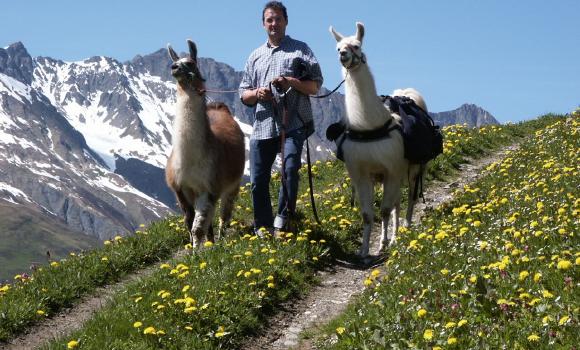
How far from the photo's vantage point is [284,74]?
10.9 meters

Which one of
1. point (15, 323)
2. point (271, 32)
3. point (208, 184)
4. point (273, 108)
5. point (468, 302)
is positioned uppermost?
point (271, 32)

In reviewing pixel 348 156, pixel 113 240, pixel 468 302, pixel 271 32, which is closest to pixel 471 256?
pixel 468 302

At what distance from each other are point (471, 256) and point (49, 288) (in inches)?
212

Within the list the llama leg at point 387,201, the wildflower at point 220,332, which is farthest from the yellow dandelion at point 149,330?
the llama leg at point 387,201

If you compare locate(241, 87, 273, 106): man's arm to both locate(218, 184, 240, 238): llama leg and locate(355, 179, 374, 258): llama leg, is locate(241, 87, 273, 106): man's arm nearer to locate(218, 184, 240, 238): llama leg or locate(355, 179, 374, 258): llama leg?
locate(355, 179, 374, 258): llama leg

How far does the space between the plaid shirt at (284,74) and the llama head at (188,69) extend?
1019 millimetres

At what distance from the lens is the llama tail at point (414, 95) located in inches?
512

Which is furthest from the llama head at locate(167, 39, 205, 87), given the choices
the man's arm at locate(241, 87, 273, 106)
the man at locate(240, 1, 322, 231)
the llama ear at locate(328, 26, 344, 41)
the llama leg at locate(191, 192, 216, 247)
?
the llama ear at locate(328, 26, 344, 41)

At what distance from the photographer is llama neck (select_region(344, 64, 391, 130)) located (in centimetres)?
1030

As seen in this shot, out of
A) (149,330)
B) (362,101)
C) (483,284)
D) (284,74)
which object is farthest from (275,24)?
(483,284)

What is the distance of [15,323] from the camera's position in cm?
846

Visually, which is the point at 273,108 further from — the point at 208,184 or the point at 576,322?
the point at 576,322

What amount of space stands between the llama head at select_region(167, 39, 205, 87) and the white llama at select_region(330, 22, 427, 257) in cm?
202

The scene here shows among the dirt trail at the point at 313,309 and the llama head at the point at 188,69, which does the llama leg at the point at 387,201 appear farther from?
the llama head at the point at 188,69
